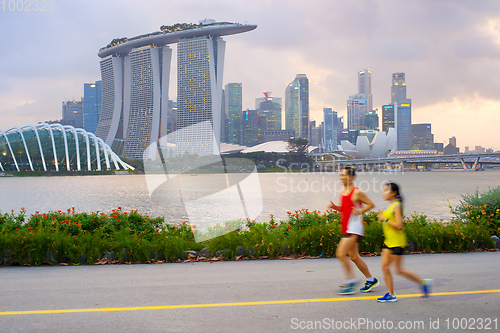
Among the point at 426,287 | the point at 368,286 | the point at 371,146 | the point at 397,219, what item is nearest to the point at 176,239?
the point at 368,286

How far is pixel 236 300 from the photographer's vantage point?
14.4 ft

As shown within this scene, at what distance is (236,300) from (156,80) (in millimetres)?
172935

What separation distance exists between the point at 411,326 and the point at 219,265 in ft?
10.4

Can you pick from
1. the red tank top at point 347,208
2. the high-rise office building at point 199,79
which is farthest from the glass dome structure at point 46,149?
the red tank top at point 347,208

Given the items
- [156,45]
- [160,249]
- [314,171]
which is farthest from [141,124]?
[160,249]

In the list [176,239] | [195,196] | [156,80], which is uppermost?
[156,80]

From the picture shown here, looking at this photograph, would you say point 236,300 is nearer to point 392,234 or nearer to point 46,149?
point 392,234

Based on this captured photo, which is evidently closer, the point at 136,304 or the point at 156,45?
the point at 136,304

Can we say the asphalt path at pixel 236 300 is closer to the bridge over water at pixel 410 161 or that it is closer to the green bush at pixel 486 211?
the green bush at pixel 486 211

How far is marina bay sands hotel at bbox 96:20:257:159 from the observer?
14850cm

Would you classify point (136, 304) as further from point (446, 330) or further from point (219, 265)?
point (446, 330)

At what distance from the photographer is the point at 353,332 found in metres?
3.55

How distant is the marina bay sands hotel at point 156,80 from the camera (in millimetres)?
148500

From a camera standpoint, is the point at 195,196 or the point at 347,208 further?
the point at 195,196
